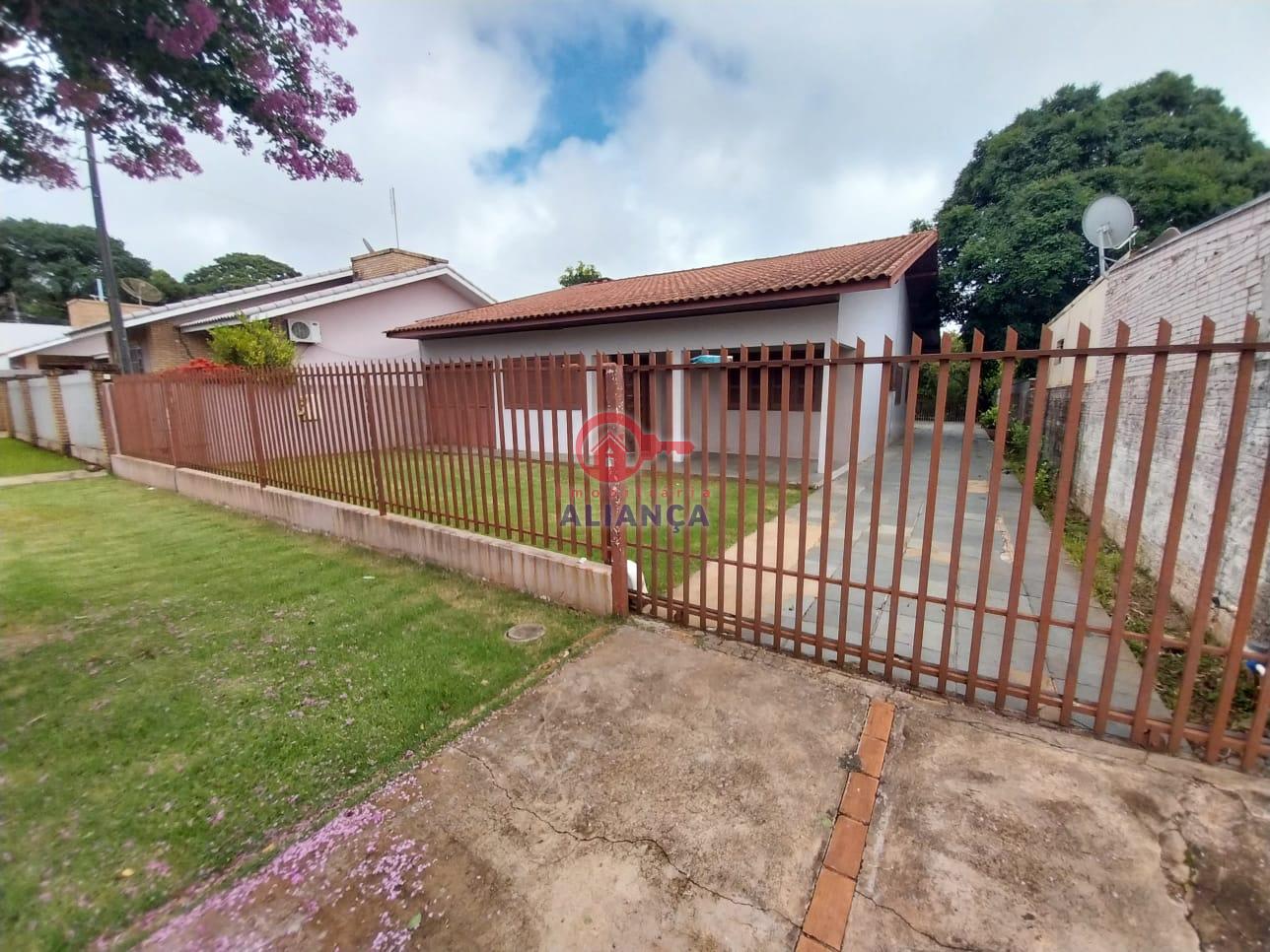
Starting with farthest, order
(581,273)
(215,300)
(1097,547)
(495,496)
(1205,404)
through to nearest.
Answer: (581,273) → (215,300) → (495,496) → (1205,404) → (1097,547)

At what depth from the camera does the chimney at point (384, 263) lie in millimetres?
15133

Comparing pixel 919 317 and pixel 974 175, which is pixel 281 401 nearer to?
pixel 919 317

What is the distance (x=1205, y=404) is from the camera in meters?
3.84

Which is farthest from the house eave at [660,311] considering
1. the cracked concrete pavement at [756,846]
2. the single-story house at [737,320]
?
the cracked concrete pavement at [756,846]

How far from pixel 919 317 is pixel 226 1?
18.1 m

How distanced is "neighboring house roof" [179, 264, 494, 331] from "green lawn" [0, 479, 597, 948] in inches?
309

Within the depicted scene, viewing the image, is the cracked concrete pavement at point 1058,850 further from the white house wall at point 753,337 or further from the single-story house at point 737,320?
the white house wall at point 753,337

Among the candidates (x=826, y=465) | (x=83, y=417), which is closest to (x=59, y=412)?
(x=83, y=417)

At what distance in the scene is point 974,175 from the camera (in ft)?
68.4

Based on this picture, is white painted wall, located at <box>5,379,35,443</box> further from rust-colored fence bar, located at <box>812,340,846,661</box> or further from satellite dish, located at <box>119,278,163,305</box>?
rust-colored fence bar, located at <box>812,340,846,661</box>

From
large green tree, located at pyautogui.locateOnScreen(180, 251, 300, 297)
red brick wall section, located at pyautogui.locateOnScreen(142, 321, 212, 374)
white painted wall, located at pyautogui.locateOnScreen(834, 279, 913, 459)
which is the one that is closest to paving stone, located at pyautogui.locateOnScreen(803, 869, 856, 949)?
white painted wall, located at pyautogui.locateOnScreen(834, 279, 913, 459)

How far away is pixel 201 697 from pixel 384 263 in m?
15.3

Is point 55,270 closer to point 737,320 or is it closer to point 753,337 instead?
point 737,320

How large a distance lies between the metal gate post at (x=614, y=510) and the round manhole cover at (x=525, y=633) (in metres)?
0.59
